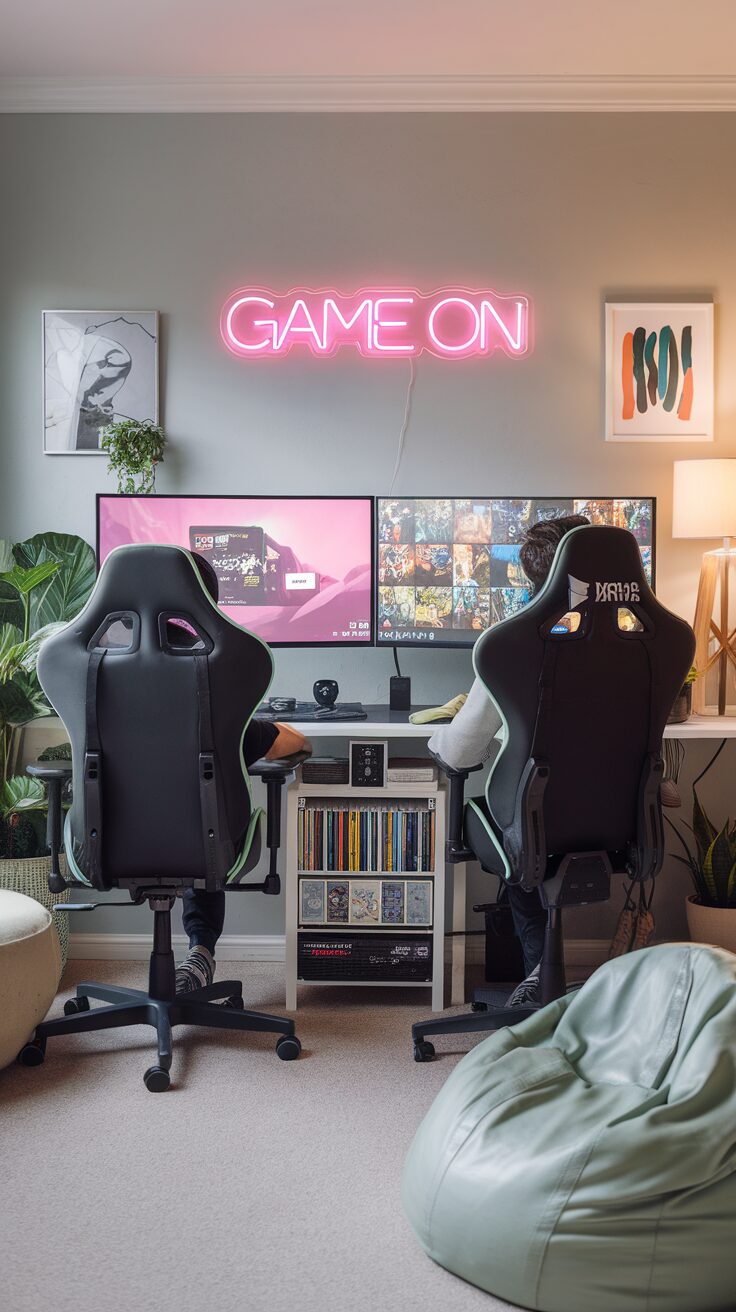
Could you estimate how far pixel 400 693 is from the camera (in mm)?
3471

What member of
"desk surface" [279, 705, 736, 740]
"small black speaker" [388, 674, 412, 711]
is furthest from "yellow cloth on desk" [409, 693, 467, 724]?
"small black speaker" [388, 674, 412, 711]

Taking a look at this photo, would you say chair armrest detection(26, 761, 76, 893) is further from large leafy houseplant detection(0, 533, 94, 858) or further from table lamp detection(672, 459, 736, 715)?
table lamp detection(672, 459, 736, 715)

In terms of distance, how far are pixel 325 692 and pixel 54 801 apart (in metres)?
0.96

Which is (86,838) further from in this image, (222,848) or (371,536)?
(371,536)

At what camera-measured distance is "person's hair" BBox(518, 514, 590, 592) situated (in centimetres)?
269

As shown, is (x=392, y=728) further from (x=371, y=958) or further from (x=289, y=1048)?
(x=289, y=1048)

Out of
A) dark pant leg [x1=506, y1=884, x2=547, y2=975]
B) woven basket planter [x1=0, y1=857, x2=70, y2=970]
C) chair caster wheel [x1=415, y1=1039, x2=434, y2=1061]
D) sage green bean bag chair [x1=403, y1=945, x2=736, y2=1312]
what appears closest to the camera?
sage green bean bag chair [x1=403, y1=945, x2=736, y2=1312]

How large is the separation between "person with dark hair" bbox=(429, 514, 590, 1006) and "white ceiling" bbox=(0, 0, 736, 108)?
1472 mm

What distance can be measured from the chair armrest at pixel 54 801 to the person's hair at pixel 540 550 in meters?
1.19

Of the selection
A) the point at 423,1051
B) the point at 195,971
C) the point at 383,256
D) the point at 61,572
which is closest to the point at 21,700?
the point at 61,572

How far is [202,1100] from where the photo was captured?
8.29 feet

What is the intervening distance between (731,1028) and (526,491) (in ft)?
6.78

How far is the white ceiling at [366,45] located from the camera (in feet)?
10.2

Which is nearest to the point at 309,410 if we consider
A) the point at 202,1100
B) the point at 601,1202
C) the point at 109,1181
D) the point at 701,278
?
the point at 701,278
